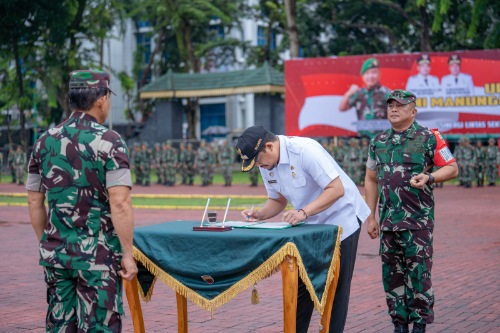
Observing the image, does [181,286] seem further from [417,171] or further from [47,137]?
[417,171]

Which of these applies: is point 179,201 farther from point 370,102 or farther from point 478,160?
point 478,160

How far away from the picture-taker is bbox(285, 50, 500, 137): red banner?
3089cm

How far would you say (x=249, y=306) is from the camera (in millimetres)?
8500

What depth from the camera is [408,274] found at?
682cm

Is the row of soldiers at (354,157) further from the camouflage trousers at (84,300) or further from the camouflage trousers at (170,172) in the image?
the camouflage trousers at (84,300)

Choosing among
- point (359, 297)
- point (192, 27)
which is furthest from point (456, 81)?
point (192, 27)

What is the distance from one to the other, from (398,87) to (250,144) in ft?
87.2

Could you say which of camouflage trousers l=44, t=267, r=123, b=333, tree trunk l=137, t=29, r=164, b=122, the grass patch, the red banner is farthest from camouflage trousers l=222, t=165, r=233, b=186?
camouflage trousers l=44, t=267, r=123, b=333

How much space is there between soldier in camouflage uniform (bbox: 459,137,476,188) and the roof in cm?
1297

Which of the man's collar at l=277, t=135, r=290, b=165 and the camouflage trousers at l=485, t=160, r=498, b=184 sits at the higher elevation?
the man's collar at l=277, t=135, r=290, b=165

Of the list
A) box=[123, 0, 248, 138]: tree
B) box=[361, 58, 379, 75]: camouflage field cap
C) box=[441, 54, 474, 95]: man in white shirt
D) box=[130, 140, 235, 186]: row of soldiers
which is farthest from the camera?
box=[123, 0, 248, 138]: tree

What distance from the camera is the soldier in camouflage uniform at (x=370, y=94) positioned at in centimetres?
3198

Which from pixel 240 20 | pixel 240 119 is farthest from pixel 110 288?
pixel 240 119

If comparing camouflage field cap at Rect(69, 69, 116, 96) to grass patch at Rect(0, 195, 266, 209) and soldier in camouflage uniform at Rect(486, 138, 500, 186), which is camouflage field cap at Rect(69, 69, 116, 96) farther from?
soldier in camouflage uniform at Rect(486, 138, 500, 186)
